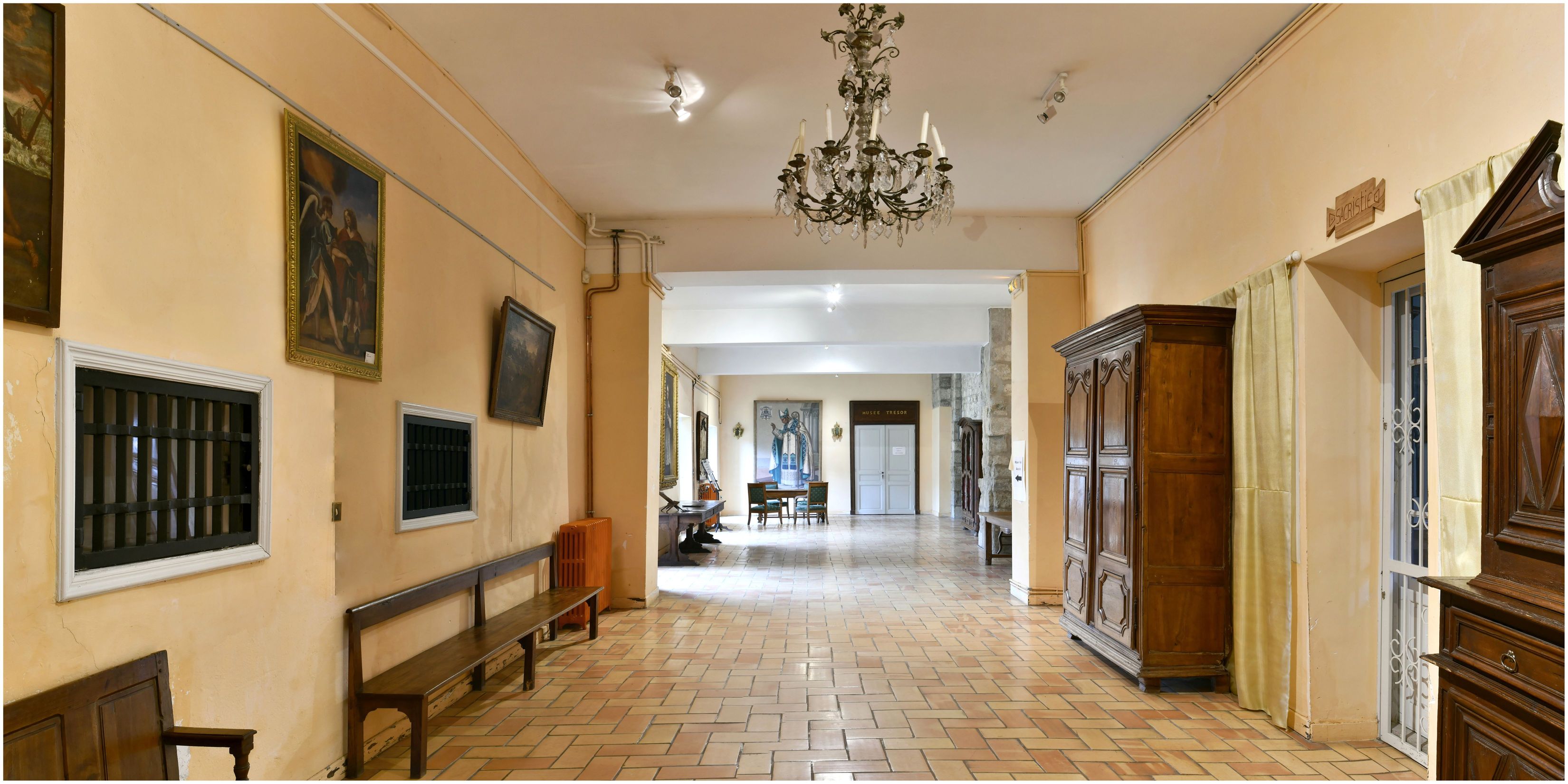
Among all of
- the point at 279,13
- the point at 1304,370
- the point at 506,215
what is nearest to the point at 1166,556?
the point at 1304,370

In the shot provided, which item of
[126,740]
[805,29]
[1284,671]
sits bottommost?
[1284,671]

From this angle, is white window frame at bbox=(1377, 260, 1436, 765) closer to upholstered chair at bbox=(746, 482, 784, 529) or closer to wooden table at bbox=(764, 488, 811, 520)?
upholstered chair at bbox=(746, 482, 784, 529)

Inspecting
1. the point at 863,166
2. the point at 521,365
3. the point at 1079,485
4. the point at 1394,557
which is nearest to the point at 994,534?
the point at 1079,485

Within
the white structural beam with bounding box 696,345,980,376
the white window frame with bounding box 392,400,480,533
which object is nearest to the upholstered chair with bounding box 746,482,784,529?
the white structural beam with bounding box 696,345,980,376

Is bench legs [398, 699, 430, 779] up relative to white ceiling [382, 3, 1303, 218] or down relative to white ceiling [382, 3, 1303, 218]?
down

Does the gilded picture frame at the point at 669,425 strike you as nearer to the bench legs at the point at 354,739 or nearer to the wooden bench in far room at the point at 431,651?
the wooden bench in far room at the point at 431,651

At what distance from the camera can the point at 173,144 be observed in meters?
2.39

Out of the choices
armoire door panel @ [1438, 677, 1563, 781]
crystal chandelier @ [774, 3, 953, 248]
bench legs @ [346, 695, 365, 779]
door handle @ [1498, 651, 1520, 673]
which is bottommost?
bench legs @ [346, 695, 365, 779]

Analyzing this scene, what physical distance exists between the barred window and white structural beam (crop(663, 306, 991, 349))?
6.98m

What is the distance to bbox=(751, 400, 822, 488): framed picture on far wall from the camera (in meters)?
17.9

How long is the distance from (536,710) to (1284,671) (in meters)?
3.88

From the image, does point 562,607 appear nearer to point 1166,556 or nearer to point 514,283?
point 514,283

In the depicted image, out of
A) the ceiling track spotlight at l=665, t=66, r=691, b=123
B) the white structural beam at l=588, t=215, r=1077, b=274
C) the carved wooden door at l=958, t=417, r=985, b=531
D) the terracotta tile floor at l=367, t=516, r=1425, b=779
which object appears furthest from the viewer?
the carved wooden door at l=958, t=417, r=985, b=531

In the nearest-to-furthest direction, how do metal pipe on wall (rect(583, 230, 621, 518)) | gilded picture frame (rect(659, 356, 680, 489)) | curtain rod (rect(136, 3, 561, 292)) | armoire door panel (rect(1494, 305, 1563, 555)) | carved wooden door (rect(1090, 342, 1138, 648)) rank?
armoire door panel (rect(1494, 305, 1563, 555)) < curtain rod (rect(136, 3, 561, 292)) < carved wooden door (rect(1090, 342, 1138, 648)) < metal pipe on wall (rect(583, 230, 621, 518)) < gilded picture frame (rect(659, 356, 680, 489))
